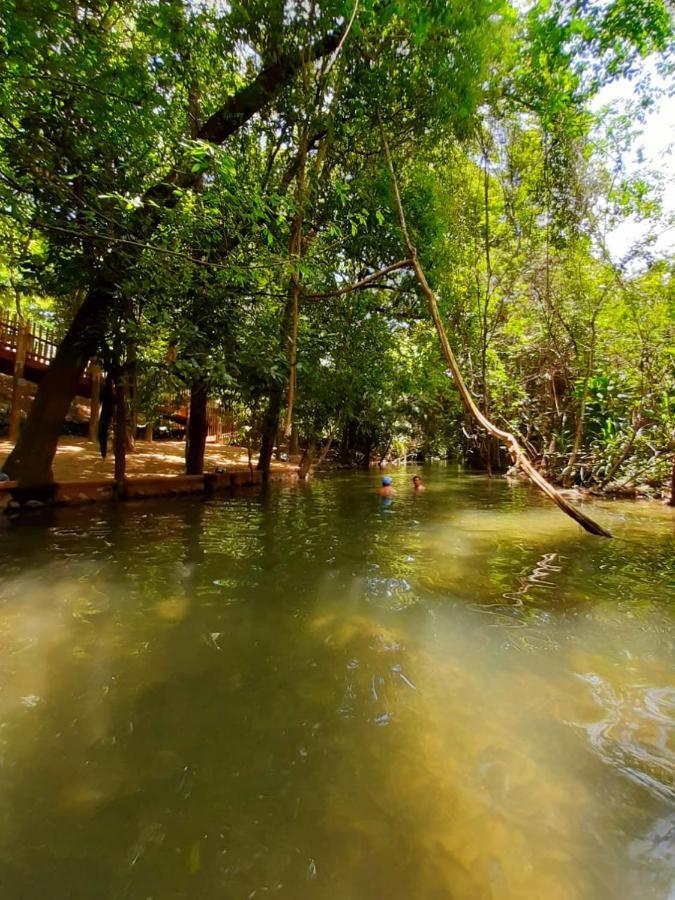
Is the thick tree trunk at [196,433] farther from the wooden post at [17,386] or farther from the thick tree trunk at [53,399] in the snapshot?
the wooden post at [17,386]

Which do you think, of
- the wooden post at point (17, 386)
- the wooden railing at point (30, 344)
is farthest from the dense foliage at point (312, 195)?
the wooden railing at point (30, 344)

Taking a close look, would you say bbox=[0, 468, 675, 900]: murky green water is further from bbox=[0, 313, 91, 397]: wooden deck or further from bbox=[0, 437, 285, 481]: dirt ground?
bbox=[0, 313, 91, 397]: wooden deck

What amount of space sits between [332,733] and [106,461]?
1183cm

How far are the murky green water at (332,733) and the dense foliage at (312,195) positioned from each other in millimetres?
3868

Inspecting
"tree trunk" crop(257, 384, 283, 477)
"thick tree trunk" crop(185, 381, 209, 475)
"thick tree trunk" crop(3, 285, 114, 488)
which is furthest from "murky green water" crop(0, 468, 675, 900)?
"thick tree trunk" crop(185, 381, 209, 475)

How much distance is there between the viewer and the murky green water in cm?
138

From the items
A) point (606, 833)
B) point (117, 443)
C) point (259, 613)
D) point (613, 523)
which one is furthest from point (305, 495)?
point (606, 833)

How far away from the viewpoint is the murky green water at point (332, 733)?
4.52 ft

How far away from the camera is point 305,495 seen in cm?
1131

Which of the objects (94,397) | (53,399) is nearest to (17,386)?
(94,397)

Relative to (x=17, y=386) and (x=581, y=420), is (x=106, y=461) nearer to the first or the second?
(x=17, y=386)

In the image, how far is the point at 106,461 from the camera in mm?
11742

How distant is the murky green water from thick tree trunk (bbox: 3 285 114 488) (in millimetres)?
3427

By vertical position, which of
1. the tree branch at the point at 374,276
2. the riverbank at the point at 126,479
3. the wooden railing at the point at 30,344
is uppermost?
the wooden railing at the point at 30,344
